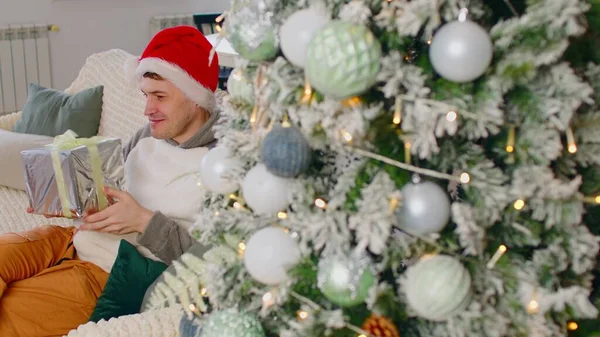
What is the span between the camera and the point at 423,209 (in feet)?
2.96

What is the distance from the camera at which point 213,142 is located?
1.85 m

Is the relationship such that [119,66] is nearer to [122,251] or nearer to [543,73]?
[122,251]

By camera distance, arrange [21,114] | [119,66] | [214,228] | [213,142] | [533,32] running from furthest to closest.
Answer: [21,114] < [119,66] < [213,142] < [214,228] < [533,32]

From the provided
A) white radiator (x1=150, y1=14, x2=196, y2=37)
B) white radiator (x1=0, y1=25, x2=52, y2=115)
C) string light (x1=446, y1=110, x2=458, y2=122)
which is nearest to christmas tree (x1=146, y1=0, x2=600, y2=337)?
string light (x1=446, y1=110, x2=458, y2=122)

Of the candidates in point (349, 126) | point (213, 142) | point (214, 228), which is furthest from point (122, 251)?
point (349, 126)

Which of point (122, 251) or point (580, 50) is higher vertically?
point (580, 50)

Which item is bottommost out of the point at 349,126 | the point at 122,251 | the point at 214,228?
the point at 122,251

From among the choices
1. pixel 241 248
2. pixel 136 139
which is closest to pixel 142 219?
pixel 136 139

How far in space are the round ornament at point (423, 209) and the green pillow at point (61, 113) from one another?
6.42 feet

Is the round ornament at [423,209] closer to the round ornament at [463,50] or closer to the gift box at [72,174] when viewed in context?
the round ornament at [463,50]

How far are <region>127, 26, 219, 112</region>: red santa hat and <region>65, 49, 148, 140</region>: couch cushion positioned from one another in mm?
562

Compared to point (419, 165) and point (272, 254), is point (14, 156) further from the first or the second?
point (419, 165)

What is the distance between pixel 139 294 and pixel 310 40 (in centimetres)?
93

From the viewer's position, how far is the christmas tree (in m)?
0.85
